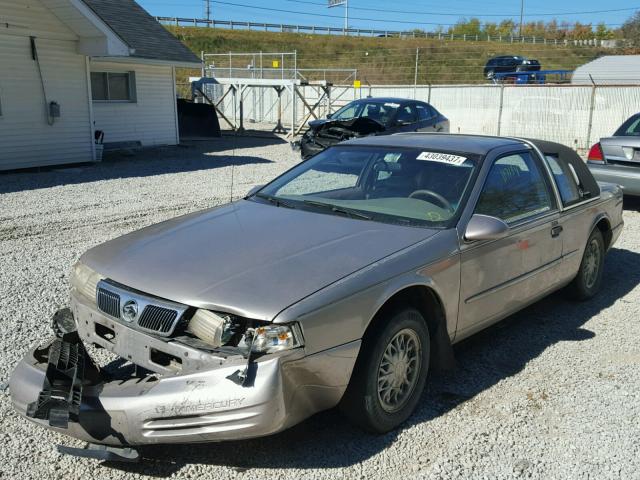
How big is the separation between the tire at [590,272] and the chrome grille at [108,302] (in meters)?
3.94

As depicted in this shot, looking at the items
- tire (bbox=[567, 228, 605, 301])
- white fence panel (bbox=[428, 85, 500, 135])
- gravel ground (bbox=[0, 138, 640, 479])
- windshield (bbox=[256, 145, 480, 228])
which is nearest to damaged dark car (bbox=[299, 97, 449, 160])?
white fence panel (bbox=[428, 85, 500, 135])

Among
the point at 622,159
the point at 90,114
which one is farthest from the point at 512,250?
the point at 90,114

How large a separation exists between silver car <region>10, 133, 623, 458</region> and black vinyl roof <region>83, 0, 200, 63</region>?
13.9 meters

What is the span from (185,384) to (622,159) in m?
8.50

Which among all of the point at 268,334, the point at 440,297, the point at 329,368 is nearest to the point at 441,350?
the point at 440,297

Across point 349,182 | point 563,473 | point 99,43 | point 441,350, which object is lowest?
point 563,473

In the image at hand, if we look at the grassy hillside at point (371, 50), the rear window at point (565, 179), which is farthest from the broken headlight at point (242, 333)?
the grassy hillside at point (371, 50)

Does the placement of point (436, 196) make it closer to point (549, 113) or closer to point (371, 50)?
point (549, 113)

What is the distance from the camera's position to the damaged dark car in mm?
13766

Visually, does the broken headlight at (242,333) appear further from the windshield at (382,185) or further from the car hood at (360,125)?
the car hood at (360,125)

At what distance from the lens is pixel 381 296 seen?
3.14 meters

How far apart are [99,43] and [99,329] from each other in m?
12.2

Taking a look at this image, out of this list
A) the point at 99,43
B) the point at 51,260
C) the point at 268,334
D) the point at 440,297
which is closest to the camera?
the point at 268,334

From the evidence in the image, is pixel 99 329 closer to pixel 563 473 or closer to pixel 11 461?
pixel 11 461
